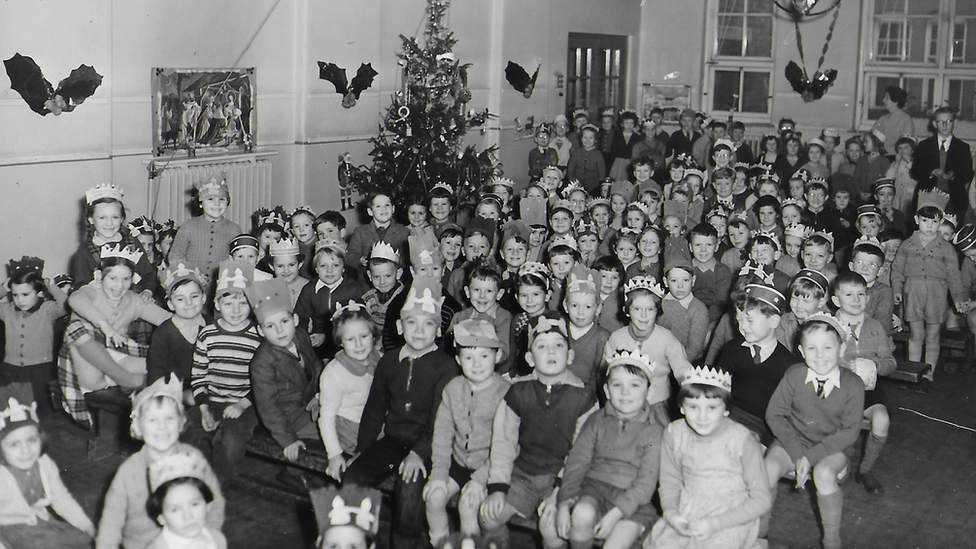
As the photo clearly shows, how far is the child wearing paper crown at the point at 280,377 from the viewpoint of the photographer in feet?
16.2

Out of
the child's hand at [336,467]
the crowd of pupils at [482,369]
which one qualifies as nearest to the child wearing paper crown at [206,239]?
the crowd of pupils at [482,369]

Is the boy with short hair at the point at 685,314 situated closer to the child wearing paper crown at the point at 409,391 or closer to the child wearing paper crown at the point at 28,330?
the child wearing paper crown at the point at 409,391

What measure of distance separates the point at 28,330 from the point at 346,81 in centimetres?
517

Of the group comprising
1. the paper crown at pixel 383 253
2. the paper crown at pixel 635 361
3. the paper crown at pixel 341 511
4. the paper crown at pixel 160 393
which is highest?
the paper crown at pixel 383 253

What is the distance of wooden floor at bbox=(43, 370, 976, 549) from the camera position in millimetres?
4891

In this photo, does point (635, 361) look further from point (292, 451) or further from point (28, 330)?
point (28, 330)

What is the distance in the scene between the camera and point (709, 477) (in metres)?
4.10

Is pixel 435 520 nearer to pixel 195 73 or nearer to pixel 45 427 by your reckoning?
pixel 45 427

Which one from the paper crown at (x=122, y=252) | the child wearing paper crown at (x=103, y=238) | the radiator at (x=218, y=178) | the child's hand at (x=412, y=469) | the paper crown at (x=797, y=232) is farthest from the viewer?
the radiator at (x=218, y=178)

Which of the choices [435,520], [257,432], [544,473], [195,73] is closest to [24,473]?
[257,432]

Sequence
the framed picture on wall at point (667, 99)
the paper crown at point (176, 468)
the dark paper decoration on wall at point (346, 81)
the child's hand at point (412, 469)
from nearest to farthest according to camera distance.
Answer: the paper crown at point (176, 468), the child's hand at point (412, 469), the dark paper decoration on wall at point (346, 81), the framed picture on wall at point (667, 99)

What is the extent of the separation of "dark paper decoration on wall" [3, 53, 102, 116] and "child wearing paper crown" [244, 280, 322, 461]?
3529 mm

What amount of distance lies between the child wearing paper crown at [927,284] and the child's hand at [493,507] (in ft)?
13.9

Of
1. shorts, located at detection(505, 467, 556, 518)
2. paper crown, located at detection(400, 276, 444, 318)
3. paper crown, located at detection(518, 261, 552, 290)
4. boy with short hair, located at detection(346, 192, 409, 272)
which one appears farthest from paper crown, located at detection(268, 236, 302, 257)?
shorts, located at detection(505, 467, 556, 518)
